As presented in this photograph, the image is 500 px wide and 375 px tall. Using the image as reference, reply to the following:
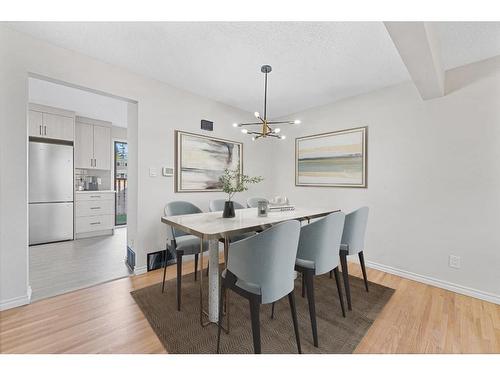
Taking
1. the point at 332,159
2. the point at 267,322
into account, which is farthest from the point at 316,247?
the point at 332,159

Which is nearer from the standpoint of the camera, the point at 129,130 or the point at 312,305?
the point at 312,305

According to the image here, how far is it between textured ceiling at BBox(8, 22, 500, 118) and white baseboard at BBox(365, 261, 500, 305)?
2306mm

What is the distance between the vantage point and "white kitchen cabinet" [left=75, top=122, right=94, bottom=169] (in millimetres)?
4324

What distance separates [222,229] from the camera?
148cm

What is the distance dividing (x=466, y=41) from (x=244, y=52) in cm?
197

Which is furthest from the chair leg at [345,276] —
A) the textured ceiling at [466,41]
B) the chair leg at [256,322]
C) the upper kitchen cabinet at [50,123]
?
the upper kitchen cabinet at [50,123]

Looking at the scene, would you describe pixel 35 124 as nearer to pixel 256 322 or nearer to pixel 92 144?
pixel 92 144

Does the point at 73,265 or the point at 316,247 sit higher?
the point at 316,247

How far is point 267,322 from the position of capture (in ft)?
5.54

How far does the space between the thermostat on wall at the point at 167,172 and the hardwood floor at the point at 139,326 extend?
4.54 ft

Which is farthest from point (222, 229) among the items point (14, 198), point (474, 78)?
point (474, 78)

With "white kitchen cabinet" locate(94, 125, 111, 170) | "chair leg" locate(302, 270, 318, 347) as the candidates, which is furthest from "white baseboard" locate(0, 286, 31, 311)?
"white kitchen cabinet" locate(94, 125, 111, 170)

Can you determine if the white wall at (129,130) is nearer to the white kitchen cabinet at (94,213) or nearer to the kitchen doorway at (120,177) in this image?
the white kitchen cabinet at (94,213)

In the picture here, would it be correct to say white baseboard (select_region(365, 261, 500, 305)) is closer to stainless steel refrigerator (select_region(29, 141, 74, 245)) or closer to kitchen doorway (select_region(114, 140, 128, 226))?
stainless steel refrigerator (select_region(29, 141, 74, 245))
